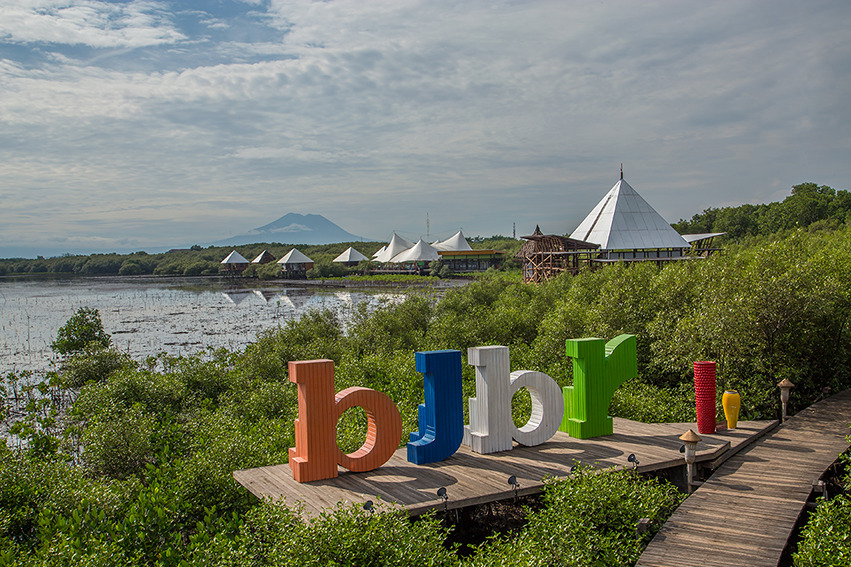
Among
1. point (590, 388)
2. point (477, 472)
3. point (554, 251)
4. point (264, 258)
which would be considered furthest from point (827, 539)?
point (264, 258)

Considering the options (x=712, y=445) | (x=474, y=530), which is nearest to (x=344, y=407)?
(x=474, y=530)

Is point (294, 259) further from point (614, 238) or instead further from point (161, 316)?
point (614, 238)

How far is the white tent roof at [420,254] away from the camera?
75819 millimetres

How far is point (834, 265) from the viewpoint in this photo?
13484mm

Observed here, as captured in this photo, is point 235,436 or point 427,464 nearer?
point 427,464

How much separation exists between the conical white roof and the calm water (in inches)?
546

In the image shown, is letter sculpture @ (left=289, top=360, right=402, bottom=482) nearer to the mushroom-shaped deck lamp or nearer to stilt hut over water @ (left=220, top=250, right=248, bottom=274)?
the mushroom-shaped deck lamp

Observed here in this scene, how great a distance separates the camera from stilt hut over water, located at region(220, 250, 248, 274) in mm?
89812

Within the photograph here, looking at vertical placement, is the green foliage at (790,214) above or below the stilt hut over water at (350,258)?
above

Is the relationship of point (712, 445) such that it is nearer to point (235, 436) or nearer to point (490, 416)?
point (490, 416)

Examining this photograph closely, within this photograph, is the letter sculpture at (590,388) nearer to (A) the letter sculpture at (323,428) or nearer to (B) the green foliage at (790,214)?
(A) the letter sculpture at (323,428)

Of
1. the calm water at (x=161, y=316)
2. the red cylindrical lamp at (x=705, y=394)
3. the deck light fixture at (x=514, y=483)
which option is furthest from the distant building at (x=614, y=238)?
the deck light fixture at (x=514, y=483)

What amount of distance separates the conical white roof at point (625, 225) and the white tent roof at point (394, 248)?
46304 mm

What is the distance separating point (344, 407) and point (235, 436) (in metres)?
2.96
